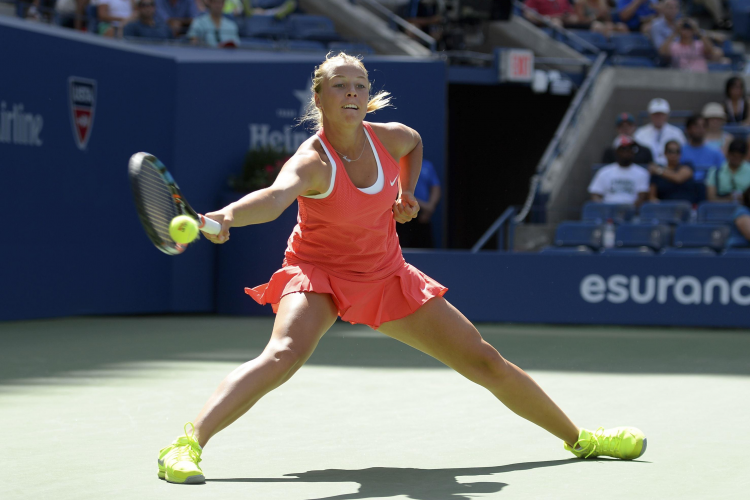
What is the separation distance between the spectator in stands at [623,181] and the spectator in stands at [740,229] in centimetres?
121

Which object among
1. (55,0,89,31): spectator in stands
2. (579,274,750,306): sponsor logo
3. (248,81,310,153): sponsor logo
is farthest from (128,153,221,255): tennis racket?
(55,0,89,31): spectator in stands

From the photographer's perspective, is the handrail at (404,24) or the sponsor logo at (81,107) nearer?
the sponsor logo at (81,107)

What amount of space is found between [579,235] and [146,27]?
5.76 metres

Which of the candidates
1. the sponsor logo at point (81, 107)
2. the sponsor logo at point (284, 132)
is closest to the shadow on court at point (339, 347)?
the sponsor logo at point (81, 107)

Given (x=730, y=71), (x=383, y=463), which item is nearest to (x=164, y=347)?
(x=383, y=463)

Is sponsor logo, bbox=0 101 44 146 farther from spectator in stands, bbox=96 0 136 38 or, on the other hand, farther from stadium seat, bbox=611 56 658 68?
stadium seat, bbox=611 56 658 68

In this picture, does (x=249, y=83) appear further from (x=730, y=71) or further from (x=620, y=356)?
(x=730, y=71)

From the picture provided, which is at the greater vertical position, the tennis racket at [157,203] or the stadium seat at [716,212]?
the tennis racket at [157,203]

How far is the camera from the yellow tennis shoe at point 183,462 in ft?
12.1

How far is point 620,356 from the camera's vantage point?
320 inches

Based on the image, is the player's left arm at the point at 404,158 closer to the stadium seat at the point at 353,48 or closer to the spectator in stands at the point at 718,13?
the stadium seat at the point at 353,48

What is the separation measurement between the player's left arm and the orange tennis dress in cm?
7

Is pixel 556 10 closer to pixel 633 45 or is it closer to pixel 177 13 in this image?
pixel 633 45

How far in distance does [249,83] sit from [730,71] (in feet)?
23.2
